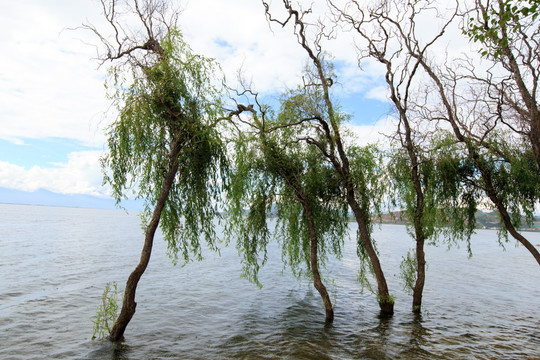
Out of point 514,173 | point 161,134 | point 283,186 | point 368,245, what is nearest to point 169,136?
point 161,134

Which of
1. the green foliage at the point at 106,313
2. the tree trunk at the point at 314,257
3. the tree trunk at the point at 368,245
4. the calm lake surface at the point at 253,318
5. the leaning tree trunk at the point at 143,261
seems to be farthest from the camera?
the tree trunk at the point at 368,245

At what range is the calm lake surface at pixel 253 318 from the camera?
36.7ft

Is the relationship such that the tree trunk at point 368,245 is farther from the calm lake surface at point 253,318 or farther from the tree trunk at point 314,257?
the tree trunk at point 314,257

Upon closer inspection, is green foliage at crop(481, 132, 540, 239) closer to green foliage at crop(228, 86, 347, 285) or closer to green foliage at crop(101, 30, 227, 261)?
green foliage at crop(228, 86, 347, 285)

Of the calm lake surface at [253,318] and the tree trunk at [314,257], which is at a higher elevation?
the tree trunk at [314,257]

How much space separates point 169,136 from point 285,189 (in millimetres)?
5364

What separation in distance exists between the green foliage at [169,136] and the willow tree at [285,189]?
5.15ft

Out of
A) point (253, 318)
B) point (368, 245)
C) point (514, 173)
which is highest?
point (514, 173)

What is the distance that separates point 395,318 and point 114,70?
1441 cm

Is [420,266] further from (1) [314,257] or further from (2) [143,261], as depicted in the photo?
(2) [143,261]

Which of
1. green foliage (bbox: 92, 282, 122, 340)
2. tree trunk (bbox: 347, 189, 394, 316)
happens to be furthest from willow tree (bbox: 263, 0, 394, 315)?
green foliage (bbox: 92, 282, 122, 340)

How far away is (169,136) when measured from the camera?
11.1 meters

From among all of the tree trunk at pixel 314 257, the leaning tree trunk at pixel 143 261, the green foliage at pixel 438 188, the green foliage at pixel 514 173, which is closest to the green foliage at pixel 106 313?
the leaning tree trunk at pixel 143 261

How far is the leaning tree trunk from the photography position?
33.3 ft
